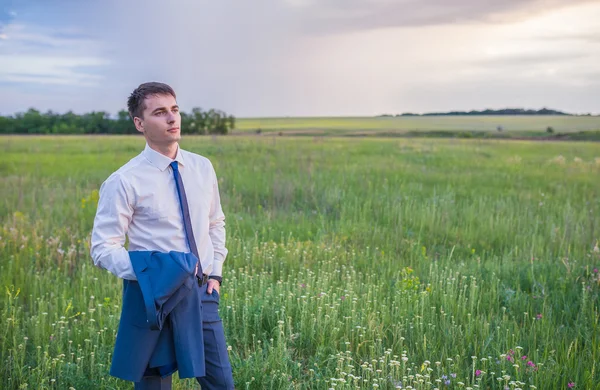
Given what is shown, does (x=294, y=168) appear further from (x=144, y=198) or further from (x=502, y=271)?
(x=144, y=198)

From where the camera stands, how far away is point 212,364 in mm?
3088

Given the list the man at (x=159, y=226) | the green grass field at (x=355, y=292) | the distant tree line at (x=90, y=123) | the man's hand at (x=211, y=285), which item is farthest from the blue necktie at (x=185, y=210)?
the distant tree line at (x=90, y=123)

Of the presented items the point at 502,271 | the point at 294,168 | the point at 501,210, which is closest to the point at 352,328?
the point at 502,271

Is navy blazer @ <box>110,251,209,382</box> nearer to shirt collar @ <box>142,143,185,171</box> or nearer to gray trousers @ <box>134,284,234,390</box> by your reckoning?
gray trousers @ <box>134,284,234,390</box>

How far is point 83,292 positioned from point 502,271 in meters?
4.66

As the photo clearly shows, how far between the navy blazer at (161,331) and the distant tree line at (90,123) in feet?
131

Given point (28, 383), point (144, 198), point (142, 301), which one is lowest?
point (28, 383)

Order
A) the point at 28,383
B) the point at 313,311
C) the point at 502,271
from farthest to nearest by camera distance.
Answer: the point at 502,271, the point at 313,311, the point at 28,383

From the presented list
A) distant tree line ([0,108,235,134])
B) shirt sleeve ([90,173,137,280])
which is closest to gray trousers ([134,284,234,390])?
shirt sleeve ([90,173,137,280])

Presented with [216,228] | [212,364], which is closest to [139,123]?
[216,228]

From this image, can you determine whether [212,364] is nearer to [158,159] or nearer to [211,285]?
[211,285]

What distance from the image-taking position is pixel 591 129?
137 feet

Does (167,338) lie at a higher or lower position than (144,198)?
lower

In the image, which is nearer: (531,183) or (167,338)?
(167,338)
